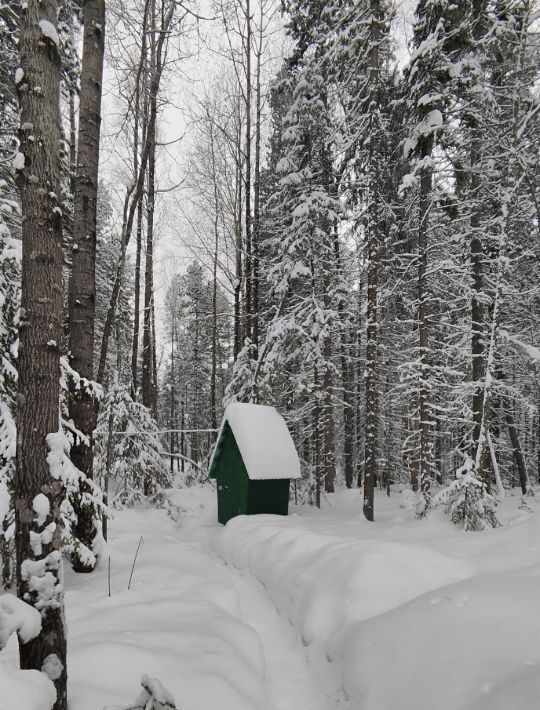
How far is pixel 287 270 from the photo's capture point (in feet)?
45.7

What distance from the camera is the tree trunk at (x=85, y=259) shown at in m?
5.52

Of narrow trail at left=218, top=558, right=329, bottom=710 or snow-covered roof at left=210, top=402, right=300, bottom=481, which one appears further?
snow-covered roof at left=210, top=402, right=300, bottom=481

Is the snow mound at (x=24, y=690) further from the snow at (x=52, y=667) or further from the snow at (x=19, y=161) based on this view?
the snow at (x=19, y=161)

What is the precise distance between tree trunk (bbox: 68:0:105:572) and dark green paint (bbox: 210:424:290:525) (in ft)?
16.8

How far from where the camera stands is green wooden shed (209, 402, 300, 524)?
10477 millimetres

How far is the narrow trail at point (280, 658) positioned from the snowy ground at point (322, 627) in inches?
0.6

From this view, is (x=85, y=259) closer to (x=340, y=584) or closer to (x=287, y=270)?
(x=340, y=584)

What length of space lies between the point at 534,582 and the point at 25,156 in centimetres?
495

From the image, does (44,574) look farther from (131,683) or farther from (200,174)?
(200,174)

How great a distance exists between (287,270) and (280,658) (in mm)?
11475

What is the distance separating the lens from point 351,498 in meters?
14.5

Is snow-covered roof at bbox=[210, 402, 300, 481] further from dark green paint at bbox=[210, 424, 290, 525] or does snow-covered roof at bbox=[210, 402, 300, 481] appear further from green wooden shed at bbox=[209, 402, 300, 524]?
dark green paint at bbox=[210, 424, 290, 525]

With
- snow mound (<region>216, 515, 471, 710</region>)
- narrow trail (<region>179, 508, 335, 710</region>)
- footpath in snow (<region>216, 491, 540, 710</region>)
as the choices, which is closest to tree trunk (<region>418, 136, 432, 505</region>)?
footpath in snow (<region>216, 491, 540, 710</region>)

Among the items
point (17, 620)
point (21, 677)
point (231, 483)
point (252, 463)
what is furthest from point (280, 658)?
point (231, 483)
